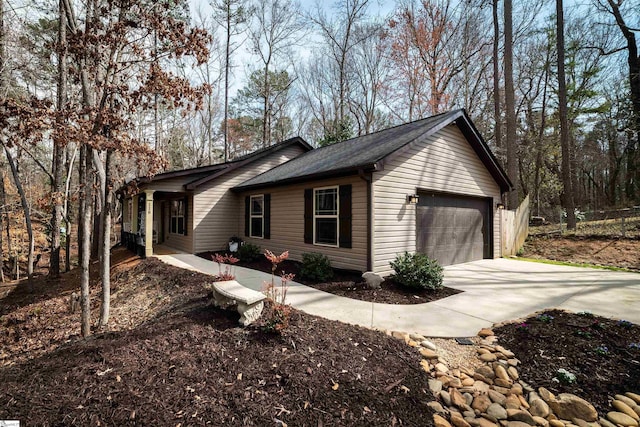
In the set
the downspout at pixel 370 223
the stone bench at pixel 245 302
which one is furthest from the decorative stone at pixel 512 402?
the downspout at pixel 370 223

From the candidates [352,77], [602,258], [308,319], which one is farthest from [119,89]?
[352,77]

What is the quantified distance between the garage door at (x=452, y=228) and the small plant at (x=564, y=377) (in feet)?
15.1

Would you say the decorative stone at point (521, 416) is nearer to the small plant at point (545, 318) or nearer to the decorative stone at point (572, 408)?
the decorative stone at point (572, 408)

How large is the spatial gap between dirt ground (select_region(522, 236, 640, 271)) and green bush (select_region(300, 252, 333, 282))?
8448 millimetres

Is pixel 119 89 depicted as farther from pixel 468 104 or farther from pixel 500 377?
pixel 468 104

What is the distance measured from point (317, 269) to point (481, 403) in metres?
4.11

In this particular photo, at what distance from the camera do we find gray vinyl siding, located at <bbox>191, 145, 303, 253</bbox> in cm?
1004

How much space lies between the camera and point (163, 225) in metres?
13.5

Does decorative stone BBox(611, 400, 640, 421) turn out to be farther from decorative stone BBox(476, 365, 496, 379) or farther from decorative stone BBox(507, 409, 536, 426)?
decorative stone BBox(476, 365, 496, 379)

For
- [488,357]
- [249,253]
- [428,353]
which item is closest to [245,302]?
[428,353]

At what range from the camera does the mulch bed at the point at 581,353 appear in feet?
8.50

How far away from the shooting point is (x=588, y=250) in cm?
970

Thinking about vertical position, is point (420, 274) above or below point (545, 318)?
above

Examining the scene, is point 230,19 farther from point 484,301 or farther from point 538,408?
point 538,408
